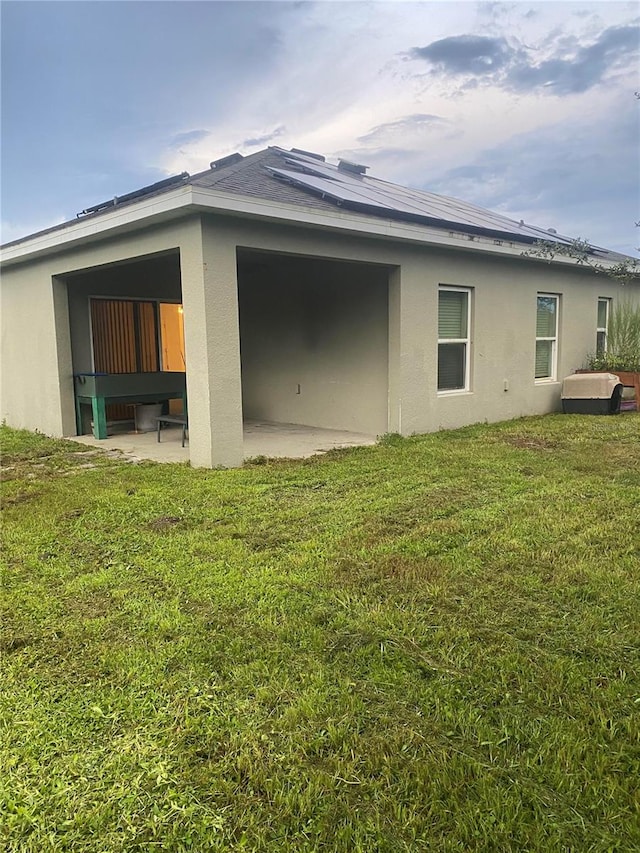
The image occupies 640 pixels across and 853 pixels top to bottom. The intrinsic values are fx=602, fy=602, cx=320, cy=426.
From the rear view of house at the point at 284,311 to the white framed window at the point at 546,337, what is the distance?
0.10ft

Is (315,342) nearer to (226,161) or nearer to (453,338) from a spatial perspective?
(453,338)

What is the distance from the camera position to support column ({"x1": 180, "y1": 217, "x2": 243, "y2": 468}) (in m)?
6.12

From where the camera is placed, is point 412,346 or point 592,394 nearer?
point 412,346

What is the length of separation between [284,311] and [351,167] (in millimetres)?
3761

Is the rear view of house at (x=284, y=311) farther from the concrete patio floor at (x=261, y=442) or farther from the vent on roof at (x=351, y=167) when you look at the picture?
the concrete patio floor at (x=261, y=442)

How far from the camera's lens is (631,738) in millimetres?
2094

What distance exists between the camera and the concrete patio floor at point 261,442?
753 cm

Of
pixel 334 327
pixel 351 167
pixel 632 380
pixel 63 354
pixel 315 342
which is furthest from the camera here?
pixel 351 167

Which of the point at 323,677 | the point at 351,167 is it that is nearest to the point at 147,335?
the point at 351,167

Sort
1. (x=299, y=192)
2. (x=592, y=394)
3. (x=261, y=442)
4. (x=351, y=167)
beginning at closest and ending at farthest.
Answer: (x=299, y=192) → (x=261, y=442) → (x=592, y=394) → (x=351, y=167)

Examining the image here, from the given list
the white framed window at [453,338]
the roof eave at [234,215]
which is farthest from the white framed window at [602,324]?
the white framed window at [453,338]

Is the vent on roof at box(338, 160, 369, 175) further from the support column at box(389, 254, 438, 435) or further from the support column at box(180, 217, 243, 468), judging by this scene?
the support column at box(180, 217, 243, 468)

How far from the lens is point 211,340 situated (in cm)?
618

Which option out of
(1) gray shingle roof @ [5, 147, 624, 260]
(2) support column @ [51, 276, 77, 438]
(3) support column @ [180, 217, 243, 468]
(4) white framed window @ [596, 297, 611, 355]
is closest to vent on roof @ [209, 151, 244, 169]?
(1) gray shingle roof @ [5, 147, 624, 260]
